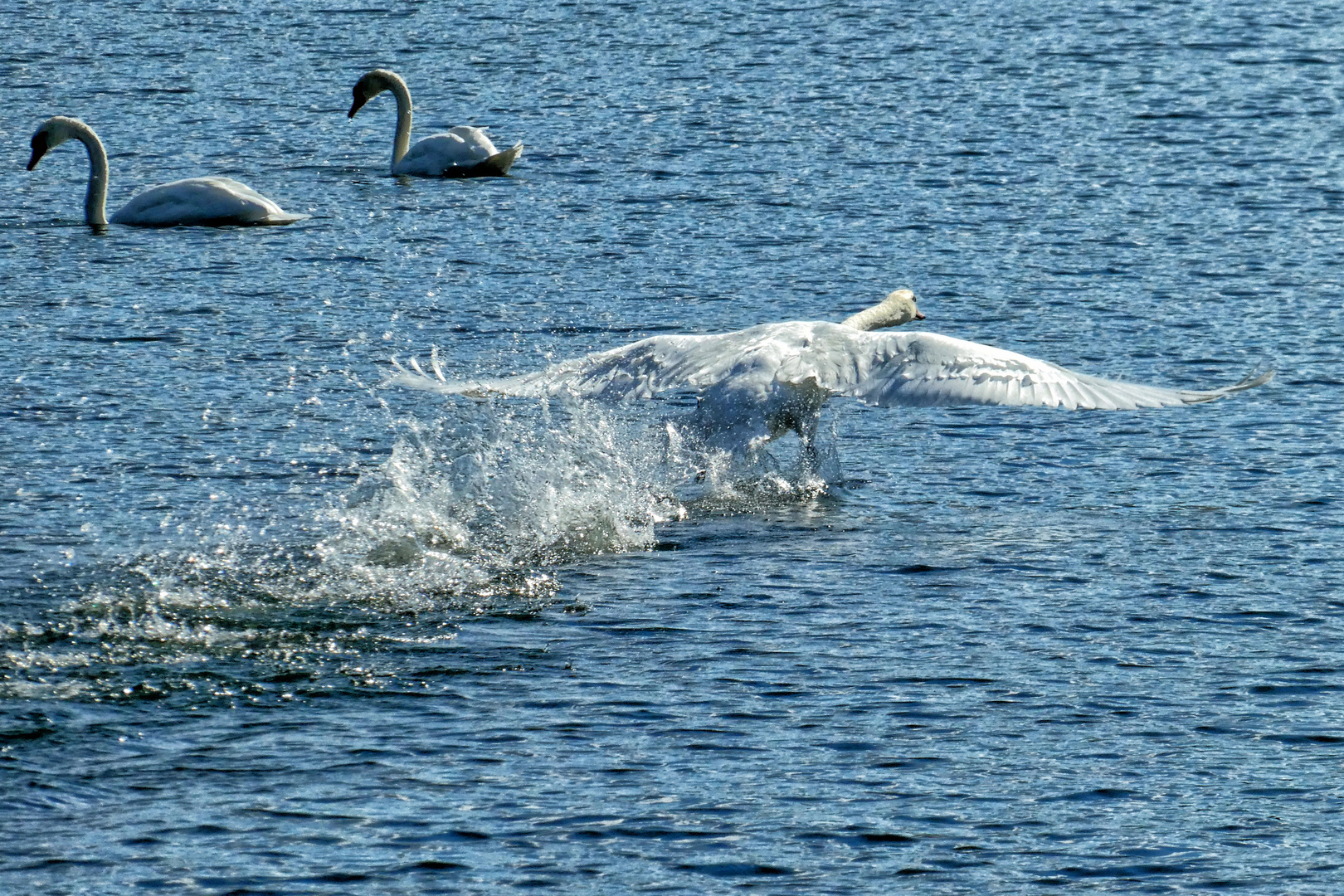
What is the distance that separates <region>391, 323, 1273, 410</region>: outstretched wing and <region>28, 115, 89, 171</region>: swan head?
958 centimetres

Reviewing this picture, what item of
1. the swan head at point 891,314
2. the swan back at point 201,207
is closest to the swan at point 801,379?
the swan head at point 891,314

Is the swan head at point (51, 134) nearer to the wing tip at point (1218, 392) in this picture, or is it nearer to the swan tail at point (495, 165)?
the swan tail at point (495, 165)

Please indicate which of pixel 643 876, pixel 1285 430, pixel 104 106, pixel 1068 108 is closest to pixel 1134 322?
Result: pixel 1285 430

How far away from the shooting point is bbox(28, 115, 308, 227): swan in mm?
20703

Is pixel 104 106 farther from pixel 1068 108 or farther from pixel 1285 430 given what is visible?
pixel 1285 430

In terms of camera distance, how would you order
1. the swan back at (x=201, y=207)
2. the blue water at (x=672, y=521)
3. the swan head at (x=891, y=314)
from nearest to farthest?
the blue water at (x=672, y=521) < the swan head at (x=891, y=314) < the swan back at (x=201, y=207)

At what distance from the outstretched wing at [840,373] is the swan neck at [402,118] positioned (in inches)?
427

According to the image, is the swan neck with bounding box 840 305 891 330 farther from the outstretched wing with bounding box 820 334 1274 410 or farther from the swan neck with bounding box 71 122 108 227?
the swan neck with bounding box 71 122 108 227

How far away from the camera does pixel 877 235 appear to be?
20141 millimetres

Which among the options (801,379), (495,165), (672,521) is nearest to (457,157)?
(495,165)

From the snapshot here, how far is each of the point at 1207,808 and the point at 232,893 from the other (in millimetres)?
3735

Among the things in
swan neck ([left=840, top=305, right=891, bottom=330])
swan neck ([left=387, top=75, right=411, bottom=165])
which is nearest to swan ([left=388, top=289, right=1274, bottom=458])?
swan neck ([left=840, top=305, right=891, bottom=330])

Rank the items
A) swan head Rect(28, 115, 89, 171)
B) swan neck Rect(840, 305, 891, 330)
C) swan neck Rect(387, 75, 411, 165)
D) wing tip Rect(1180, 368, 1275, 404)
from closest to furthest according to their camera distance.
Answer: wing tip Rect(1180, 368, 1275, 404)
swan neck Rect(840, 305, 891, 330)
swan head Rect(28, 115, 89, 171)
swan neck Rect(387, 75, 411, 165)

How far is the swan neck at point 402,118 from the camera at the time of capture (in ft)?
81.2
